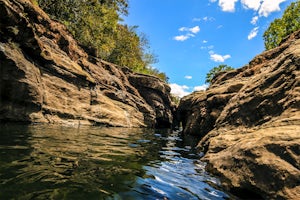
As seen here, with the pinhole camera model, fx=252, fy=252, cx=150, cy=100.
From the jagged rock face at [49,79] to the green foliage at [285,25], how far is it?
29.9 m

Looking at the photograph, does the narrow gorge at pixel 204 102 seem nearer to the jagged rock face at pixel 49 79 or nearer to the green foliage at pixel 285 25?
the jagged rock face at pixel 49 79

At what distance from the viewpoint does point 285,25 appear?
41.3m

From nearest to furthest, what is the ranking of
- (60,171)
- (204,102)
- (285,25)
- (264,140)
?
(60,171), (264,140), (204,102), (285,25)

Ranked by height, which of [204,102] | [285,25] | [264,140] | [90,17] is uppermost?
[285,25]

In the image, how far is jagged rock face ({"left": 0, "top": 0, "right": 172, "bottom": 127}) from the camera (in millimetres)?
11648

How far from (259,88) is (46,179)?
256 inches

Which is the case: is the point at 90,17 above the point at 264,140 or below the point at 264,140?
above

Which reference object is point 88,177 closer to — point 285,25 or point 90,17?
point 90,17

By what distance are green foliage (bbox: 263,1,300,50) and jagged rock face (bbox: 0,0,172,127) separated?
29.9 m

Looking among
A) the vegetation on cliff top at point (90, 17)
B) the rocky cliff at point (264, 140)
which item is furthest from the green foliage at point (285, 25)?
the rocky cliff at point (264, 140)

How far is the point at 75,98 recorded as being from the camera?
16.7 meters

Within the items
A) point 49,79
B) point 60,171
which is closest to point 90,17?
point 49,79

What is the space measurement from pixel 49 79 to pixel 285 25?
132ft

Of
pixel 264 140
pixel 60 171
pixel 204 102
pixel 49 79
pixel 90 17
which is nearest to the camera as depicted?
pixel 60 171
